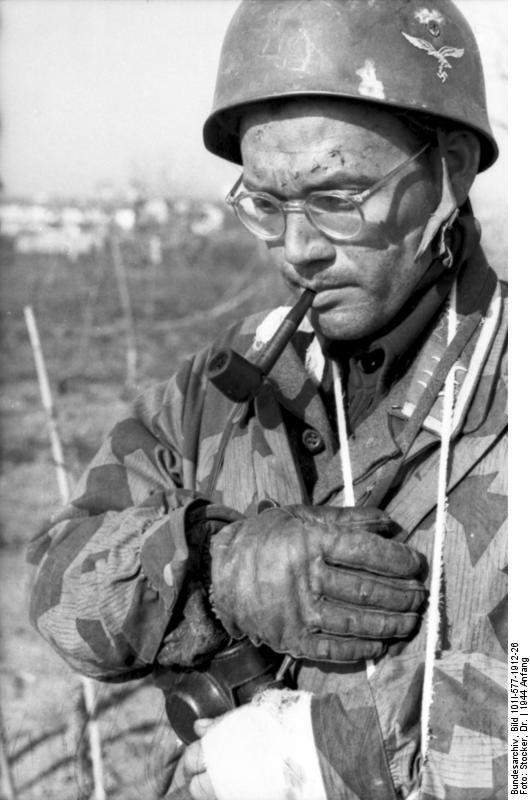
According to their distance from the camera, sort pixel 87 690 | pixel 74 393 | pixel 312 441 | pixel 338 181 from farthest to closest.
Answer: pixel 74 393
pixel 87 690
pixel 312 441
pixel 338 181

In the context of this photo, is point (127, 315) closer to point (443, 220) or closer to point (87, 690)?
point (87, 690)

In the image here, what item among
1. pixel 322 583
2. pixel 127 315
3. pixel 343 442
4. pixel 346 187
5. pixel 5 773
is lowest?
pixel 5 773

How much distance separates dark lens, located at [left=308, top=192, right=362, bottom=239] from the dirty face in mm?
16

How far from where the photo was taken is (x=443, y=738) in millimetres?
1541

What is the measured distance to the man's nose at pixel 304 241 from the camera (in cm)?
173

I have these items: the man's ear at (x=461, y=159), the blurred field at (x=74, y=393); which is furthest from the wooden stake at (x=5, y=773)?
the man's ear at (x=461, y=159)

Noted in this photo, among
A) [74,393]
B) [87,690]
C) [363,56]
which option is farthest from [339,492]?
[74,393]

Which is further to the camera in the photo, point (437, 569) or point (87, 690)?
point (87, 690)

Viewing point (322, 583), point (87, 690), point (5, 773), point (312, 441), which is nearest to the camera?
point (322, 583)

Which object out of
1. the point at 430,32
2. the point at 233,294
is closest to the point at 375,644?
the point at 430,32

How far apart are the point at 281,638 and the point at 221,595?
12 centimetres

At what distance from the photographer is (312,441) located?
6.24ft

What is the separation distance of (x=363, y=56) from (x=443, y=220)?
0.33m

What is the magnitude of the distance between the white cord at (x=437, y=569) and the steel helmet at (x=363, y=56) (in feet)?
1.67
